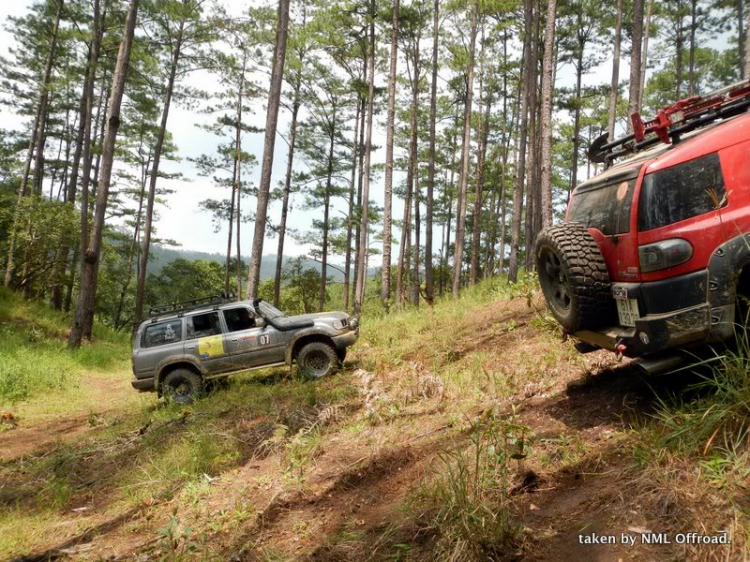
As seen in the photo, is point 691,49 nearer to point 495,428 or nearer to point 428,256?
point 428,256

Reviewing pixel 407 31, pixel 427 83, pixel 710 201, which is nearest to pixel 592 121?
pixel 427 83

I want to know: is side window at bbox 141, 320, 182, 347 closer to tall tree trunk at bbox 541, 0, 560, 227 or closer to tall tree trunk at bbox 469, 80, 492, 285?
tall tree trunk at bbox 541, 0, 560, 227

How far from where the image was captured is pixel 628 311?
3.55 m

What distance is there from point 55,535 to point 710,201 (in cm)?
634

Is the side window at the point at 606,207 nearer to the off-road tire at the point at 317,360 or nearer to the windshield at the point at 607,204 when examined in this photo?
the windshield at the point at 607,204

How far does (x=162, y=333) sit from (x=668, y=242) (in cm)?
828

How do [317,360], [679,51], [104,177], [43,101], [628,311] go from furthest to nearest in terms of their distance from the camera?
[679,51], [43,101], [104,177], [317,360], [628,311]

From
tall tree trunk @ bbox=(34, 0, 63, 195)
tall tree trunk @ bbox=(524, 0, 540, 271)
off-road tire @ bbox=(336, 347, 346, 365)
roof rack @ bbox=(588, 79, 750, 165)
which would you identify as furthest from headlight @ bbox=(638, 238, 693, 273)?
tall tree trunk @ bbox=(34, 0, 63, 195)

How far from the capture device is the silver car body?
8.15 meters

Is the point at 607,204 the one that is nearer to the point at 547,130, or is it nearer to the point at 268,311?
the point at 268,311

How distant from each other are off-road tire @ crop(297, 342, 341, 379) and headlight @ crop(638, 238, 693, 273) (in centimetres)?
572

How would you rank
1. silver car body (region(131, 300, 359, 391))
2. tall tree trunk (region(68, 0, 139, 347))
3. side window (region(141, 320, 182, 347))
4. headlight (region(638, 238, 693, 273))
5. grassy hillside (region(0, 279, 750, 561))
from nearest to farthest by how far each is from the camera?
grassy hillside (region(0, 279, 750, 561)) < headlight (region(638, 238, 693, 273)) < silver car body (region(131, 300, 359, 391)) < side window (region(141, 320, 182, 347)) < tall tree trunk (region(68, 0, 139, 347))

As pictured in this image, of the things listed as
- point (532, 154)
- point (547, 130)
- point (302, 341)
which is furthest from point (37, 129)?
point (547, 130)

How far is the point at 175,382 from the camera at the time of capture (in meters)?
8.26
